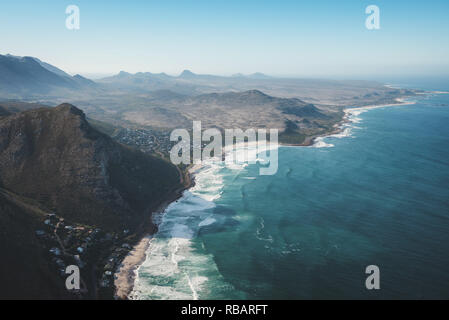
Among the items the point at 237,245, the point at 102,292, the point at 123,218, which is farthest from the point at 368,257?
the point at 123,218

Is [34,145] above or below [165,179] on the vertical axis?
above

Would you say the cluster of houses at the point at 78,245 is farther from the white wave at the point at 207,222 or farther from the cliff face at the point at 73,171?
the white wave at the point at 207,222

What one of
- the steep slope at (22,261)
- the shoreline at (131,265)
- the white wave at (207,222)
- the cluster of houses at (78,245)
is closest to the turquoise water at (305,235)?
the white wave at (207,222)

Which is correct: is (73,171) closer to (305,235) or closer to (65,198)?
(65,198)

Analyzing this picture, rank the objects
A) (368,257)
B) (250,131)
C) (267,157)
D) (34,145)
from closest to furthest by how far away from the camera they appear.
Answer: (368,257) → (34,145) → (267,157) → (250,131)

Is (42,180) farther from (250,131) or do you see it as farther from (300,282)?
(250,131)

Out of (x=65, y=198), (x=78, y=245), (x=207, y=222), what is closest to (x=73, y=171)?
(x=65, y=198)
